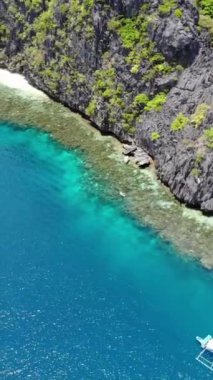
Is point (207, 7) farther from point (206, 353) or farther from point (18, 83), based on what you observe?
point (206, 353)

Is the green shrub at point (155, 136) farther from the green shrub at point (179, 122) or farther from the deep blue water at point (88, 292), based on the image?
the deep blue water at point (88, 292)

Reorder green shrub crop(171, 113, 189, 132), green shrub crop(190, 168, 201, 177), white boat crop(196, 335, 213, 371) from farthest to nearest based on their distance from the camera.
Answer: green shrub crop(171, 113, 189, 132), green shrub crop(190, 168, 201, 177), white boat crop(196, 335, 213, 371)

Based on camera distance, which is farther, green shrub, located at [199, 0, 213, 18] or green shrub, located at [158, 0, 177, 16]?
green shrub, located at [199, 0, 213, 18]

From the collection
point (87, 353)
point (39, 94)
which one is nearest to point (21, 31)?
point (39, 94)

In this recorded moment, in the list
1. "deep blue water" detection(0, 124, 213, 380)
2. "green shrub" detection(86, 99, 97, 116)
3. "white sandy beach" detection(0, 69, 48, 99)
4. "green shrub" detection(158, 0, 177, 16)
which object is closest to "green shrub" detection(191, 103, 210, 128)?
"green shrub" detection(158, 0, 177, 16)

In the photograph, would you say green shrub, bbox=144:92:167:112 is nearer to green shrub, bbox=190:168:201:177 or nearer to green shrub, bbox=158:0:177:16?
green shrub, bbox=158:0:177:16

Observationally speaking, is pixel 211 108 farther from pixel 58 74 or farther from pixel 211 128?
pixel 58 74
